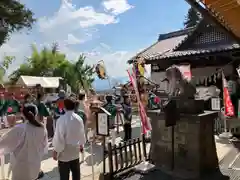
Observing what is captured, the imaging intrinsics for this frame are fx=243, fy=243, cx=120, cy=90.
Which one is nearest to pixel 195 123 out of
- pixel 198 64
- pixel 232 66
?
pixel 232 66

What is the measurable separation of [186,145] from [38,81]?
63.6 feet

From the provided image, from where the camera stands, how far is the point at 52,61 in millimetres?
27891

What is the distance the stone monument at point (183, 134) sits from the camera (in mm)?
5062

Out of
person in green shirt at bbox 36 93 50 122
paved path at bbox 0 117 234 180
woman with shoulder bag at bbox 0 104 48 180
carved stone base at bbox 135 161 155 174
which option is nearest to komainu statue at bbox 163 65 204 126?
carved stone base at bbox 135 161 155 174

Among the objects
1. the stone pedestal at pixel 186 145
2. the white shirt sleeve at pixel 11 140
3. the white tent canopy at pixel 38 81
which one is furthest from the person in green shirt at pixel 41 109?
the white tent canopy at pixel 38 81

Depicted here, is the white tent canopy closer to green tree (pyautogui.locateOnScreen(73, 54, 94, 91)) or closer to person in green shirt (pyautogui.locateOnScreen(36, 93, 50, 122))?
green tree (pyautogui.locateOnScreen(73, 54, 94, 91))

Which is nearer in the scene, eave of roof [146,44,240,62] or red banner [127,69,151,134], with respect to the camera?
red banner [127,69,151,134]

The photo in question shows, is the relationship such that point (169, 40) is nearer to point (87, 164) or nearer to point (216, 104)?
point (216, 104)

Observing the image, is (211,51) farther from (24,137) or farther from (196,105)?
(24,137)

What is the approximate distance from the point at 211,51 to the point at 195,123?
20.0ft

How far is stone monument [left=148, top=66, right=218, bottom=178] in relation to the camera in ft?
16.6

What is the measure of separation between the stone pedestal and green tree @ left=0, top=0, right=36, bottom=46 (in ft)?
37.7

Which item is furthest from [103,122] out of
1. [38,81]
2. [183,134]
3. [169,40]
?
[38,81]

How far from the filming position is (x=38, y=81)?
73.2 feet
